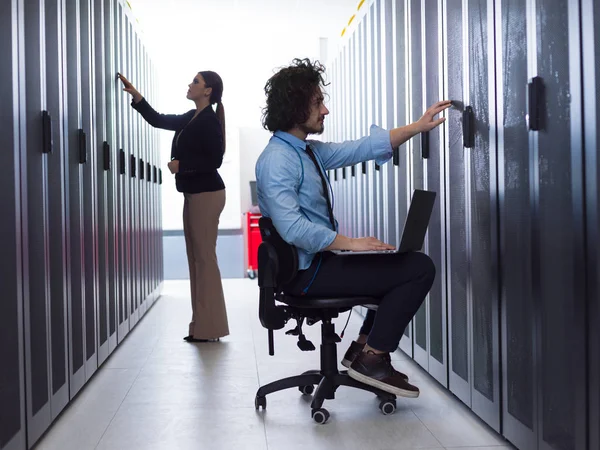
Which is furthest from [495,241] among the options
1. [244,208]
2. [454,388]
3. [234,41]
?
[244,208]

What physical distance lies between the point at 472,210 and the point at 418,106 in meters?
0.97

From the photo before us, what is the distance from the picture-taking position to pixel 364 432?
2568 millimetres

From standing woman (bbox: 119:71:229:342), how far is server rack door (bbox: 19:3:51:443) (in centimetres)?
168

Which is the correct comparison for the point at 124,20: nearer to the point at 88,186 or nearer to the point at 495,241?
the point at 88,186

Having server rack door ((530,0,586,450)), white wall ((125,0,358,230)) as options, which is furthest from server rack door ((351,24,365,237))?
server rack door ((530,0,586,450))

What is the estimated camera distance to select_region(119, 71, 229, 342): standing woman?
4.27 metres

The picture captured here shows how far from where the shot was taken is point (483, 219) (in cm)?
255

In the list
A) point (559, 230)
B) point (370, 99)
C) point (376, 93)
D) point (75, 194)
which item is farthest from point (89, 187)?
point (559, 230)

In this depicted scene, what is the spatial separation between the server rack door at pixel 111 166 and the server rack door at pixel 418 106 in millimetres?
1649

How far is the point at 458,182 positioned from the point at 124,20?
3000 millimetres

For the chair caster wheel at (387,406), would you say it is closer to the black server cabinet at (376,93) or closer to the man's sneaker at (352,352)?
the man's sneaker at (352,352)

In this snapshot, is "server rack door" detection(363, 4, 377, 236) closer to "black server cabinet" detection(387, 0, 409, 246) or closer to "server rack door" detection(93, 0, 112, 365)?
"black server cabinet" detection(387, 0, 409, 246)

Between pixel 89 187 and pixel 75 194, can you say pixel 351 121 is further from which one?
pixel 75 194

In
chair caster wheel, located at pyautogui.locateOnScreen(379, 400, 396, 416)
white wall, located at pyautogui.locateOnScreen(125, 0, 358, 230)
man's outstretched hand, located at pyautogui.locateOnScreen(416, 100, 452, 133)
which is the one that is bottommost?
chair caster wheel, located at pyautogui.locateOnScreen(379, 400, 396, 416)
